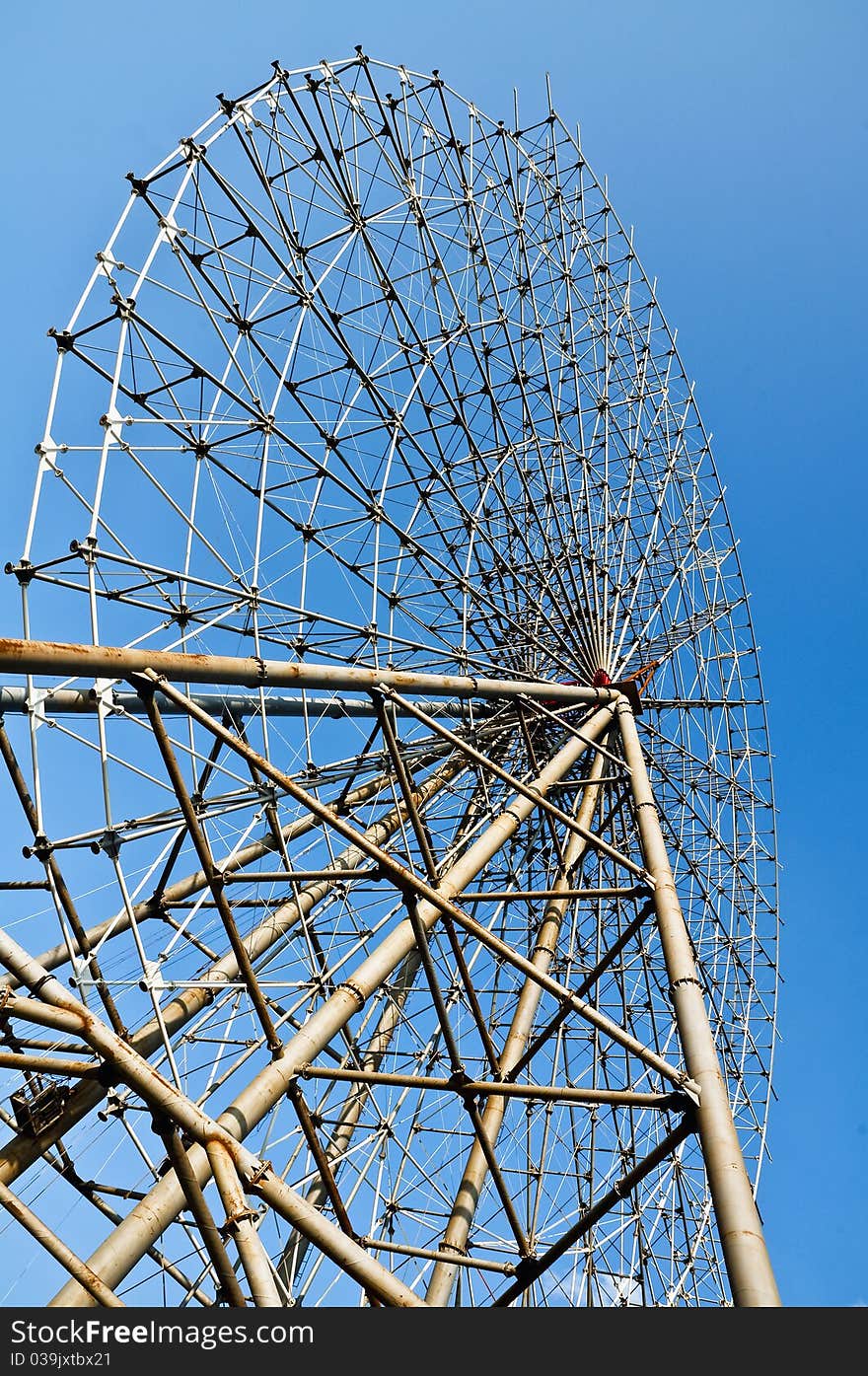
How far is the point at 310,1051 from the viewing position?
13.0 meters

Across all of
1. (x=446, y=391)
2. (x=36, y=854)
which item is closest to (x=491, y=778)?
(x=446, y=391)

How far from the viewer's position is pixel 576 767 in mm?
25812

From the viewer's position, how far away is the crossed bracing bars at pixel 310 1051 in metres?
10.4

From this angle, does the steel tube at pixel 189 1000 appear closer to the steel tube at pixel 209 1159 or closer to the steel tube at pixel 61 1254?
the steel tube at pixel 209 1159

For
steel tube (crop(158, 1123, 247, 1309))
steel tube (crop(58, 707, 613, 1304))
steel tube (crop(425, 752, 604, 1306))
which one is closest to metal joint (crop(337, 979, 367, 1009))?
steel tube (crop(58, 707, 613, 1304))

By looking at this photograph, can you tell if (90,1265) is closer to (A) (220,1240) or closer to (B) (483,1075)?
(A) (220,1240)

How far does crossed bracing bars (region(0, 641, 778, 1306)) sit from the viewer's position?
34.2 ft

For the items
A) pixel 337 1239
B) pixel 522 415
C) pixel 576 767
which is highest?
pixel 522 415

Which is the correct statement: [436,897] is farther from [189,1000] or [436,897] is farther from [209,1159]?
[189,1000]

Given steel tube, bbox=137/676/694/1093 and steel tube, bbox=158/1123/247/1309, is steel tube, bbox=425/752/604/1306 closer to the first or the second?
steel tube, bbox=137/676/694/1093

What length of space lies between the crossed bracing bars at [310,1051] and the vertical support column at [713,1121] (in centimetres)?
2

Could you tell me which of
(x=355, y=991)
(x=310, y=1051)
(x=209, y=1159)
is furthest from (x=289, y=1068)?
(x=209, y=1159)

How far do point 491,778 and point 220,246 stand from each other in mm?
11052

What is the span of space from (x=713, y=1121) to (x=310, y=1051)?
426 centimetres
